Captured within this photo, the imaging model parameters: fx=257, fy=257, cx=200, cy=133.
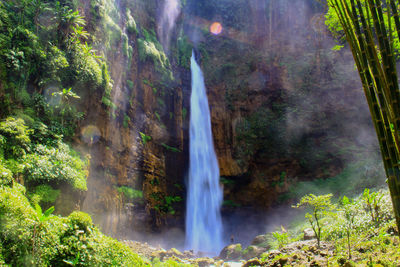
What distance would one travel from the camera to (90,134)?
10.4m

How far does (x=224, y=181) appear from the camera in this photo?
65.7 feet

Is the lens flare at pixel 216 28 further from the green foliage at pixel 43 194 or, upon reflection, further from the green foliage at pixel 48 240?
the green foliage at pixel 48 240

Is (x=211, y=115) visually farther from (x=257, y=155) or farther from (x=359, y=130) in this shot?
(x=359, y=130)

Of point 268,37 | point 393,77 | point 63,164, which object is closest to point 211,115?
point 268,37

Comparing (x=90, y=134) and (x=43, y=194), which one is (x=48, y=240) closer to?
(x=43, y=194)

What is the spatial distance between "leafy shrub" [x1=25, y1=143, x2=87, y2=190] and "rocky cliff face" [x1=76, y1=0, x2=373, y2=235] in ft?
6.58

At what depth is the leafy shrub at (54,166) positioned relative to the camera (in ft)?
21.5

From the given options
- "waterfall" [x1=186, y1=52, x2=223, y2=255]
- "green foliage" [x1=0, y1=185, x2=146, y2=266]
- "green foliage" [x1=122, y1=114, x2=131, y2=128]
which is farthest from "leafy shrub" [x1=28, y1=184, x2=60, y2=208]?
"waterfall" [x1=186, y1=52, x2=223, y2=255]

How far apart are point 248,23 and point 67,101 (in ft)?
69.2

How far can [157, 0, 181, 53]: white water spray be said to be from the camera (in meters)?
20.3

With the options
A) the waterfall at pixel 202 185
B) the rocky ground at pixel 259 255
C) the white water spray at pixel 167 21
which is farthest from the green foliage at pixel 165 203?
the white water spray at pixel 167 21

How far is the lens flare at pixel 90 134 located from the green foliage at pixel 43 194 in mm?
3403

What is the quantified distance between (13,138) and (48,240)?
342 centimetres

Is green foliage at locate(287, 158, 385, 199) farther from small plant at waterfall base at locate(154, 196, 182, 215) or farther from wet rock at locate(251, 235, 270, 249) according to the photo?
small plant at waterfall base at locate(154, 196, 182, 215)
